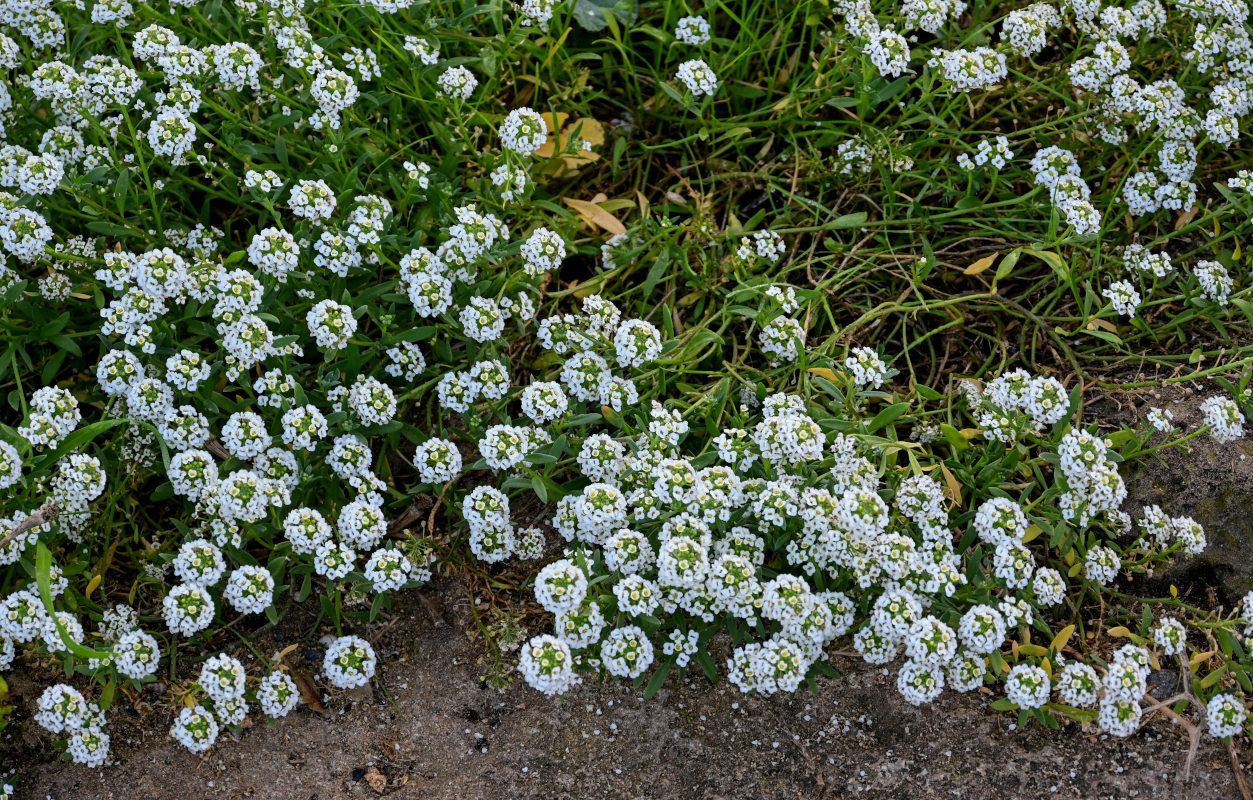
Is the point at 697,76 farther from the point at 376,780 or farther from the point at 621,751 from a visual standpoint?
the point at 376,780

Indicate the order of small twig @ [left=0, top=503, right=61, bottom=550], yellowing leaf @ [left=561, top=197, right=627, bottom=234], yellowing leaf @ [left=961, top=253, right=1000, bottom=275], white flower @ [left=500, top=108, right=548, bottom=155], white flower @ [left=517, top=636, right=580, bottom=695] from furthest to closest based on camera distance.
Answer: yellowing leaf @ [left=561, top=197, right=627, bottom=234] → yellowing leaf @ [left=961, top=253, right=1000, bottom=275] → white flower @ [left=500, top=108, right=548, bottom=155] → small twig @ [left=0, top=503, right=61, bottom=550] → white flower @ [left=517, top=636, right=580, bottom=695]

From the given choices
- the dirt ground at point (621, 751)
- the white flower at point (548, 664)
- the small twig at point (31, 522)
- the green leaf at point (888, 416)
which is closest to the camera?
the white flower at point (548, 664)

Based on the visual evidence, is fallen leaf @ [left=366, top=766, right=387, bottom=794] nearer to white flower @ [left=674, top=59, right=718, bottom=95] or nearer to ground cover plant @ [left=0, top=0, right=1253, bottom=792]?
ground cover plant @ [left=0, top=0, right=1253, bottom=792]

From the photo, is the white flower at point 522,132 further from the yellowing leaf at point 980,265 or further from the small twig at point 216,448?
the yellowing leaf at point 980,265

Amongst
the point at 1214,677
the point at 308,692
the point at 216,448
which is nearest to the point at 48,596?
the point at 216,448

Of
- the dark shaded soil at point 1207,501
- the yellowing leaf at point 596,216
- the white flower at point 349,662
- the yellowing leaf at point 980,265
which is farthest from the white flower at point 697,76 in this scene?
the white flower at point 349,662

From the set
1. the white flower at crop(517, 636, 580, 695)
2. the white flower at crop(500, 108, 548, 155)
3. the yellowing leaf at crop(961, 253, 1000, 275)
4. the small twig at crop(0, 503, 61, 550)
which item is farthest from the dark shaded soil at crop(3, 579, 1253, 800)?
the white flower at crop(500, 108, 548, 155)
